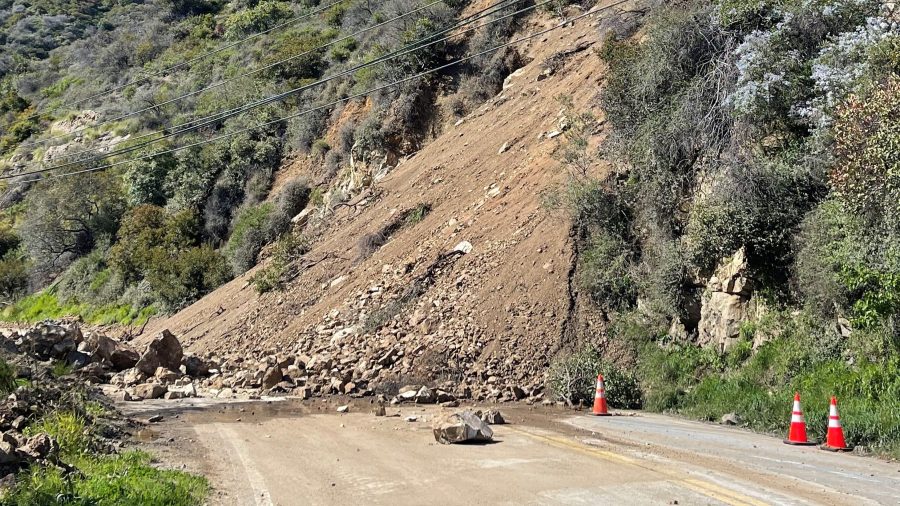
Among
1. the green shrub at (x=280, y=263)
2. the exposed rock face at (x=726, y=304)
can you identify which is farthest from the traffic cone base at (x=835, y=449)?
the green shrub at (x=280, y=263)

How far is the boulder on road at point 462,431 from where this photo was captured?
9.23 metres

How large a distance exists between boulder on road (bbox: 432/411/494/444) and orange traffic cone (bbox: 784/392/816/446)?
3.65m

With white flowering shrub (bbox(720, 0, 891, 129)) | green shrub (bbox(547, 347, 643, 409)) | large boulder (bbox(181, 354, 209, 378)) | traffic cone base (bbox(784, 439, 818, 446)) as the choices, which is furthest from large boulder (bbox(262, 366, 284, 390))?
white flowering shrub (bbox(720, 0, 891, 129))

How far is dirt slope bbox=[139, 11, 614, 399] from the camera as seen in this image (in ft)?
49.5

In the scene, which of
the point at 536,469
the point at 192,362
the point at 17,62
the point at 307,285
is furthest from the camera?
the point at 17,62

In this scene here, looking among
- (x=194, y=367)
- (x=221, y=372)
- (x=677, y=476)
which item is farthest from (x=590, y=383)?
(x=194, y=367)

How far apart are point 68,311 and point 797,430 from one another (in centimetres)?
3655

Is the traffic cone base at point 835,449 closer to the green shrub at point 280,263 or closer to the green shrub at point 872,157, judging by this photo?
the green shrub at point 872,157

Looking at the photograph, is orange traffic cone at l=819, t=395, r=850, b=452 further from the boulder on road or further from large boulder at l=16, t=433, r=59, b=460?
large boulder at l=16, t=433, r=59, b=460

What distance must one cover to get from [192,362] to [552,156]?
10172 millimetres

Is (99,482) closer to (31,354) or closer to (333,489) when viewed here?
(333,489)

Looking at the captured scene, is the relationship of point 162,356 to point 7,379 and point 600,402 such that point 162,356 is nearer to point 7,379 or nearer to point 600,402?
point 7,379

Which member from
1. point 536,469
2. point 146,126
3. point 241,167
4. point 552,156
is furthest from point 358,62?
point 536,469

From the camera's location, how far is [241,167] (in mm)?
33781
